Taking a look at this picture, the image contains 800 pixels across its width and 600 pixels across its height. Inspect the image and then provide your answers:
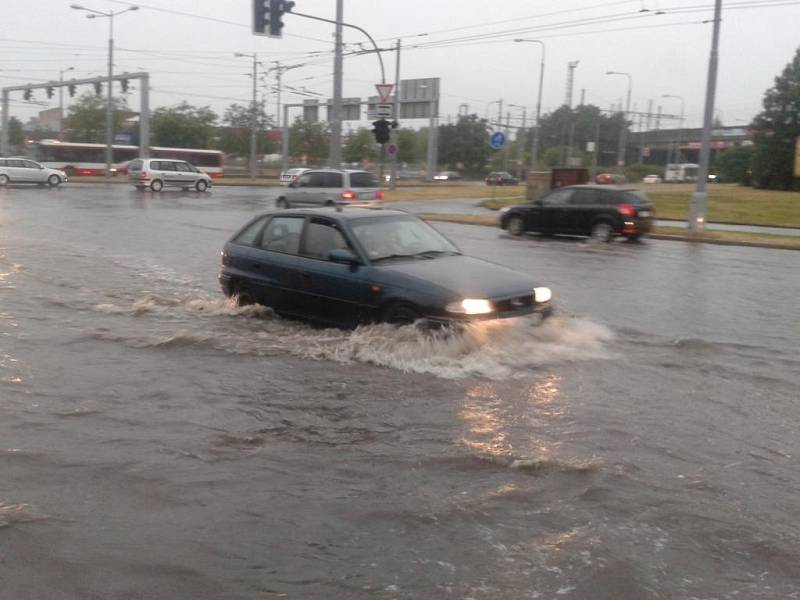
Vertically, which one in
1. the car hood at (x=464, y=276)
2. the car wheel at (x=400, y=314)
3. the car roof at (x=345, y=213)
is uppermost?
the car roof at (x=345, y=213)

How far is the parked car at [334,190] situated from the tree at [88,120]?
6301 centimetres

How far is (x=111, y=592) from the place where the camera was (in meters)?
3.82

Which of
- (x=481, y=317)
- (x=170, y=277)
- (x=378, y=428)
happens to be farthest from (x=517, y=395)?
(x=170, y=277)

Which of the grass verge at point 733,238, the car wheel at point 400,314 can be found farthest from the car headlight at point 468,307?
the grass verge at point 733,238

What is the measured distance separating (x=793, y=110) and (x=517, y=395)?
62.9m

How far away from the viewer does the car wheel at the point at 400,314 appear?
26.4 feet

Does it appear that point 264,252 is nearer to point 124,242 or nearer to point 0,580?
point 0,580

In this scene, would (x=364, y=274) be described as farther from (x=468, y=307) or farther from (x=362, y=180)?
(x=362, y=180)

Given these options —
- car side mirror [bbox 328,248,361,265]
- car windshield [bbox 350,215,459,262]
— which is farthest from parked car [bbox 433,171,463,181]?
car side mirror [bbox 328,248,361,265]

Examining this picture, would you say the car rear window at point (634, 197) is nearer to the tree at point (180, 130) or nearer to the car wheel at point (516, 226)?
the car wheel at point (516, 226)

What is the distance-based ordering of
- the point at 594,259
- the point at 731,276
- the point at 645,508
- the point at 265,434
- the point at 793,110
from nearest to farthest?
the point at 645,508 < the point at 265,434 < the point at 731,276 < the point at 594,259 < the point at 793,110

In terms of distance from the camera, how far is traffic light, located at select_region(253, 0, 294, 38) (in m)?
25.3

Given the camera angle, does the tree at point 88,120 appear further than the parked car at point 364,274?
Yes

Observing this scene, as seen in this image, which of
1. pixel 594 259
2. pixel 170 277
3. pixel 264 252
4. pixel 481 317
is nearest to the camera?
pixel 481 317
